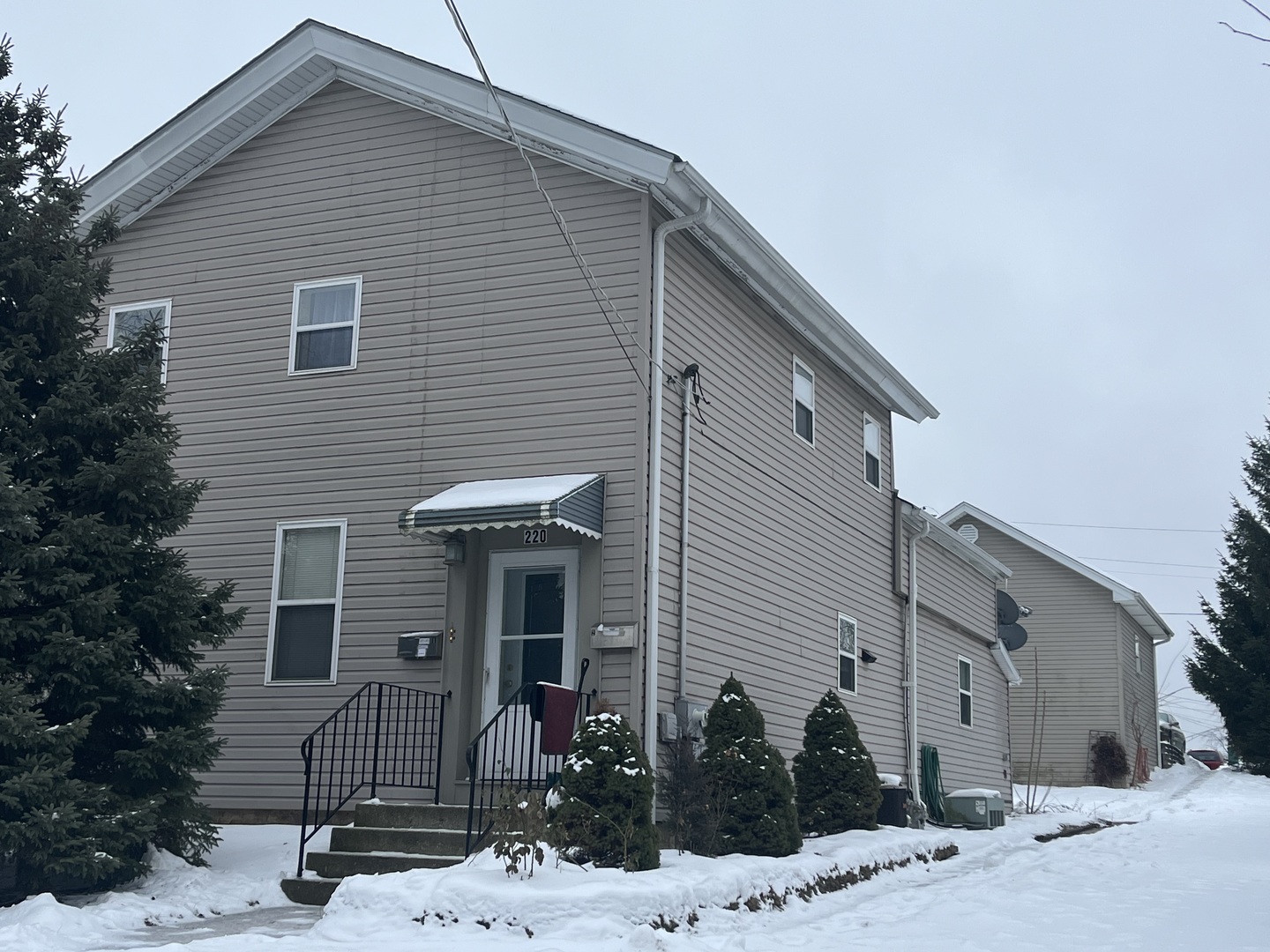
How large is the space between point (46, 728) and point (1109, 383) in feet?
163

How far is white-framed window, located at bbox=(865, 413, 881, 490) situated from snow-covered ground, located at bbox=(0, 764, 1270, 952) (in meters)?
5.72

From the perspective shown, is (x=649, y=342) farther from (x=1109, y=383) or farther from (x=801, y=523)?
(x=1109, y=383)

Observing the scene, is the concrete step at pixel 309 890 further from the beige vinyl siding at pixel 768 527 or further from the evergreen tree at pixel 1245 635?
the evergreen tree at pixel 1245 635

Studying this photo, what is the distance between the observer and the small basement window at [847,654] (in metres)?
15.6

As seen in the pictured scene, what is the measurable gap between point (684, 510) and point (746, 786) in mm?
2454

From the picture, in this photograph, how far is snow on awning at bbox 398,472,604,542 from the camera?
10344 mm

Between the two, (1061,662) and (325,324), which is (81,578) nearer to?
(325,324)

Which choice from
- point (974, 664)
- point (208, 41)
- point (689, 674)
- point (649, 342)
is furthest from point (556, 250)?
point (208, 41)

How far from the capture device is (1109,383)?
52.1 m

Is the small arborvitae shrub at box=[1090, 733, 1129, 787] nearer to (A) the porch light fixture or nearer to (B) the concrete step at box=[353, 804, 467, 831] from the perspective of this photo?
(A) the porch light fixture

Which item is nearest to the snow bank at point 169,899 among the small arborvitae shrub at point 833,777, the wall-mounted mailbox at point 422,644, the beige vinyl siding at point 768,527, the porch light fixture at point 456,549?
the wall-mounted mailbox at point 422,644

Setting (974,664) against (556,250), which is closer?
(556,250)

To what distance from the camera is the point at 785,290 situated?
45.7 feet

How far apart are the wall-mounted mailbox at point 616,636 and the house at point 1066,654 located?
874 inches
